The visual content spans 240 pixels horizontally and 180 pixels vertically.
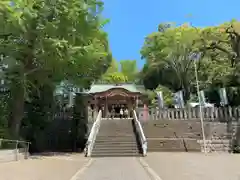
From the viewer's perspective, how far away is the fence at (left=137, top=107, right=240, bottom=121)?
1041 inches

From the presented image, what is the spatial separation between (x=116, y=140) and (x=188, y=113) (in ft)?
27.3

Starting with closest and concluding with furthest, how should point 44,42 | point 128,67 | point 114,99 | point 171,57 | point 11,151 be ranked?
point 11,151 → point 44,42 → point 114,99 → point 171,57 → point 128,67

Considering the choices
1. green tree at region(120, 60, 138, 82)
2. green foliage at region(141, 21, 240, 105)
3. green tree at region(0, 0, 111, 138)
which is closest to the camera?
green tree at region(0, 0, 111, 138)

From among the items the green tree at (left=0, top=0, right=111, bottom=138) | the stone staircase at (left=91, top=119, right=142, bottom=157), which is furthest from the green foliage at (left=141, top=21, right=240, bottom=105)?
the green tree at (left=0, top=0, right=111, bottom=138)

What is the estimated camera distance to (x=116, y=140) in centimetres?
2155

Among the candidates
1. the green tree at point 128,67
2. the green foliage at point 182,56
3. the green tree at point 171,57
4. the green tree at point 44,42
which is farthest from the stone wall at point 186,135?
the green tree at point 128,67

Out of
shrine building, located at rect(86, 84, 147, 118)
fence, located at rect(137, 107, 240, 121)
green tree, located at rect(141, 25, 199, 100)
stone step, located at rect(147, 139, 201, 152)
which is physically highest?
green tree, located at rect(141, 25, 199, 100)

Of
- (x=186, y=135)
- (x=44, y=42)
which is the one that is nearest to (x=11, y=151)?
(x=44, y=42)

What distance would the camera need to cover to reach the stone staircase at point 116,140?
1922cm

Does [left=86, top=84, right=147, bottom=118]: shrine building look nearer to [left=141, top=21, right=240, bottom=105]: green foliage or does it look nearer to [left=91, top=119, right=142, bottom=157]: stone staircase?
[left=141, top=21, right=240, bottom=105]: green foliage

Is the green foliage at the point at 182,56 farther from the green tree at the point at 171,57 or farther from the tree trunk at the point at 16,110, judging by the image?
the tree trunk at the point at 16,110

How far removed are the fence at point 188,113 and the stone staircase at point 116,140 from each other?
1.60 m

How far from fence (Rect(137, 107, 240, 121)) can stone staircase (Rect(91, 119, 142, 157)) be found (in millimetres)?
1600

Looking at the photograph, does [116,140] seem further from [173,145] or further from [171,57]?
[171,57]
